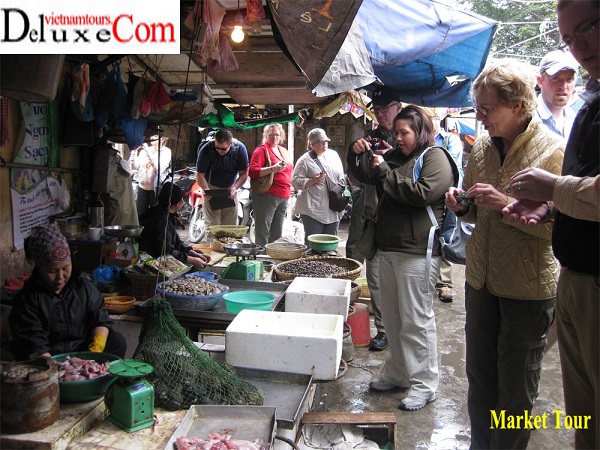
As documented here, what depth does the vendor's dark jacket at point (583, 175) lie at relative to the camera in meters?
1.71

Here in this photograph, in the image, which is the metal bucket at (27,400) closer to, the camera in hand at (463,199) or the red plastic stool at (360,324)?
the camera in hand at (463,199)

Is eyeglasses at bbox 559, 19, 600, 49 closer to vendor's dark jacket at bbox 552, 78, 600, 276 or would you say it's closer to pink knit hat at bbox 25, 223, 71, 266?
vendor's dark jacket at bbox 552, 78, 600, 276

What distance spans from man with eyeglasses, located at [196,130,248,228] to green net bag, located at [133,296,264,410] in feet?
16.6

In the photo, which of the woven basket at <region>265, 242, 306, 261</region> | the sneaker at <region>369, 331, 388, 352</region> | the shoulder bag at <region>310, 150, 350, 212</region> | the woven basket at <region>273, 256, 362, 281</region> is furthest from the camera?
the shoulder bag at <region>310, 150, 350, 212</region>

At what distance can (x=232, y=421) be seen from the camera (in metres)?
2.08

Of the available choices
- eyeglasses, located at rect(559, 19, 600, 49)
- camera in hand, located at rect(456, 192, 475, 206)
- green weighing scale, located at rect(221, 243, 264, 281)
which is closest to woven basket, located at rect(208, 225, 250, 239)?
green weighing scale, located at rect(221, 243, 264, 281)

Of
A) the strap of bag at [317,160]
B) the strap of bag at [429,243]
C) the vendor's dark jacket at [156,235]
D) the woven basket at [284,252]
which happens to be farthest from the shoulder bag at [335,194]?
the strap of bag at [429,243]

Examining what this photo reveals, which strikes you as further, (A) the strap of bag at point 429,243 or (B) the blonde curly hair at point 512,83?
(A) the strap of bag at point 429,243

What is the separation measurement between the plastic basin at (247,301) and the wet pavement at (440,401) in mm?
676

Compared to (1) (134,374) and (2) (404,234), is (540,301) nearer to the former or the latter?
(2) (404,234)

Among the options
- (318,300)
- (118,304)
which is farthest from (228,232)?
(318,300)

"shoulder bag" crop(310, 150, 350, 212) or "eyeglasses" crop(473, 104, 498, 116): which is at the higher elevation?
"eyeglasses" crop(473, 104, 498, 116)

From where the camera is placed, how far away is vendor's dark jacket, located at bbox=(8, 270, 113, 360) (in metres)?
2.68

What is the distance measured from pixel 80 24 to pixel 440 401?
11.6ft
